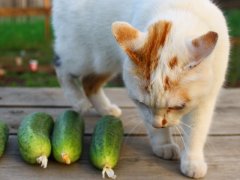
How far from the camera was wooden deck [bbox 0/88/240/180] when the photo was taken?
1982 mm

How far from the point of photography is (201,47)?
1622mm

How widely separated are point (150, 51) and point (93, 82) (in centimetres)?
114

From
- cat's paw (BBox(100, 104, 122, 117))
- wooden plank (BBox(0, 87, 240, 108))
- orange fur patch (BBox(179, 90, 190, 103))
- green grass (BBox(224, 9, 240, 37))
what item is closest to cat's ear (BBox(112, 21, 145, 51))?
orange fur patch (BBox(179, 90, 190, 103))

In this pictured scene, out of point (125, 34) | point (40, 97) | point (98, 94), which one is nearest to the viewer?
point (125, 34)

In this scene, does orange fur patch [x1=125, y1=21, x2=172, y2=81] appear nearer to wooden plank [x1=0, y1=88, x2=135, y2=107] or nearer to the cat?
the cat

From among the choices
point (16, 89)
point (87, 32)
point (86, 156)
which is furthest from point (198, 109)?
point (16, 89)

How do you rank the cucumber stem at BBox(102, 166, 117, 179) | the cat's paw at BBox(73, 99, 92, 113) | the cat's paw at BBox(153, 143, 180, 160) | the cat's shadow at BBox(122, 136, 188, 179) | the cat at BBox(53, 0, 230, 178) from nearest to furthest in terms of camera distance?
the cat at BBox(53, 0, 230, 178) < the cucumber stem at BBox(102, 166, 117, 179) < the cat's shadow at BBox(122, 136, 188, 179) < the cat's paw at BBox(153, 143, 180, 160) < the cat's paw at BBox(73, 99, 92, 113)

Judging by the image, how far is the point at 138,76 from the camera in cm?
177

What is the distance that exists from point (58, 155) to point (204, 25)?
0.84 m

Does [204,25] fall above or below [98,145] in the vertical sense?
above

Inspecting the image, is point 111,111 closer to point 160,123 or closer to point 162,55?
point 160,123

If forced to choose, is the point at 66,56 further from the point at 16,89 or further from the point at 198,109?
the point at 198,109

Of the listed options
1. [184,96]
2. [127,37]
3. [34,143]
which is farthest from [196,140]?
[34,143]

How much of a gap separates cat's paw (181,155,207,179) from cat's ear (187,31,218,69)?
514mm
